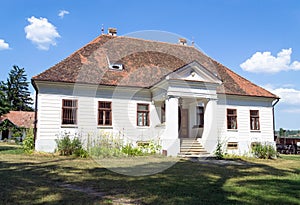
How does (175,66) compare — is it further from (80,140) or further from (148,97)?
(80,140)

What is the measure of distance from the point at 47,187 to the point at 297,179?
299 inches

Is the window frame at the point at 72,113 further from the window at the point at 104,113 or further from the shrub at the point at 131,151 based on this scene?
the shrub at the point at 131,151

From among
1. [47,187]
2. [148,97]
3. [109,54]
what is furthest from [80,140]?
[47,187]

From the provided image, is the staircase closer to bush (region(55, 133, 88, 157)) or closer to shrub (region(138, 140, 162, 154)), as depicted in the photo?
shrub (region(138, 140, 162, 154))

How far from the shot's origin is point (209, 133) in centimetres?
1761

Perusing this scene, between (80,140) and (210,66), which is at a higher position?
(210,66)

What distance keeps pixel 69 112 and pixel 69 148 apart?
242 cm

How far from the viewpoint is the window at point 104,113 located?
57.5 feet

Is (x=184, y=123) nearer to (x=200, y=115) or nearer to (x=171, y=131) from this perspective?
(x=200, y=115)

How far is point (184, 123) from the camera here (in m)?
20.2

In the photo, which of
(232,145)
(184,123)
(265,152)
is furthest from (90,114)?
(265,152)

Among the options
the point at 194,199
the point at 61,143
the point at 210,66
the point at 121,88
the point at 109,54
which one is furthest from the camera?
the point at 210,66

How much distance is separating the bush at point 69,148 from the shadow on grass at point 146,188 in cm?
533

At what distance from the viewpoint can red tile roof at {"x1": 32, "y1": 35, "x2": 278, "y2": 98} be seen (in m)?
17.4
